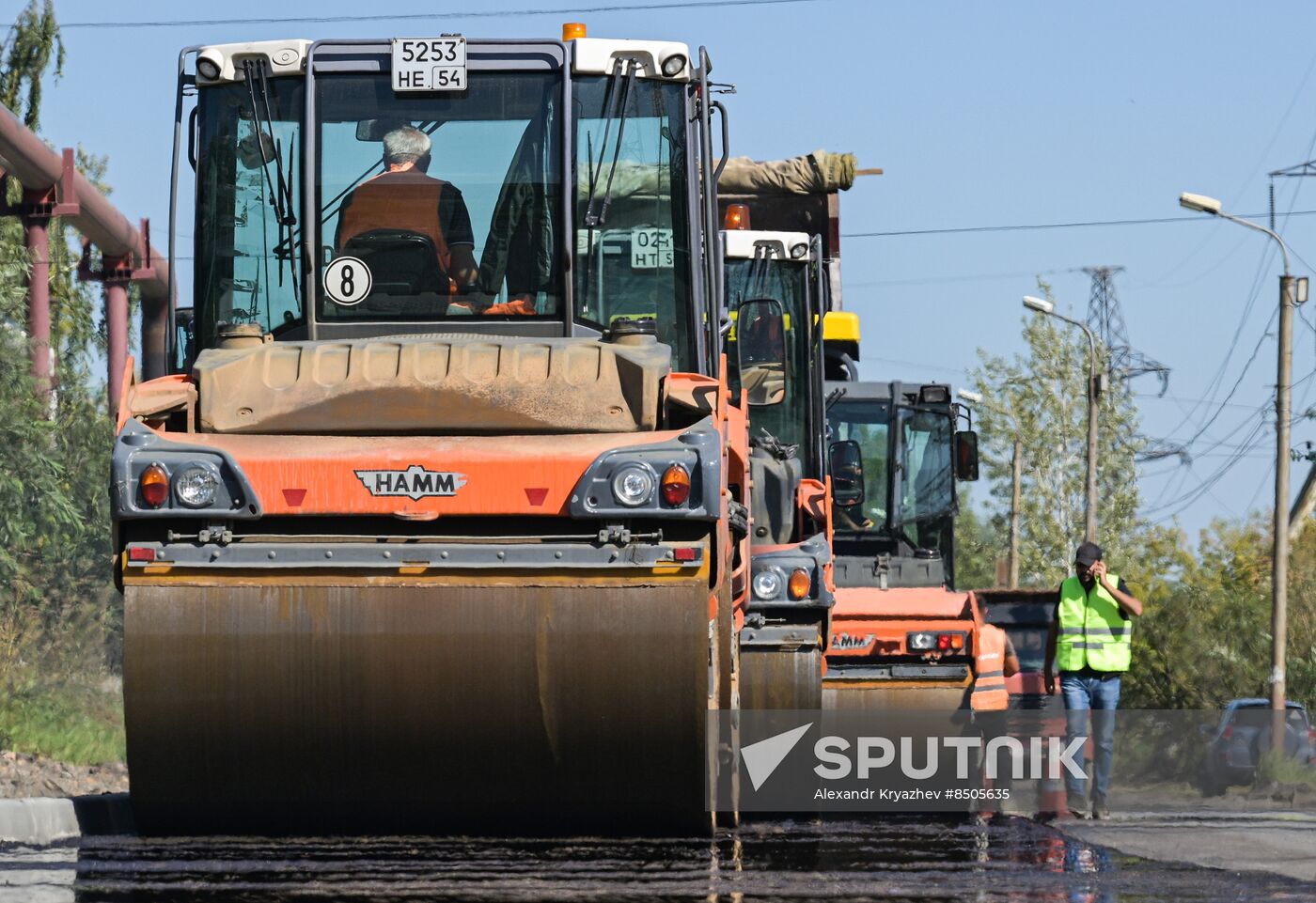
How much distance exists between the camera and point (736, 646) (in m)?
9.80

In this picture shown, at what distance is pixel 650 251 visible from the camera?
31.6ft

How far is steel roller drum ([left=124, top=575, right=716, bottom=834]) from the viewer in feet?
25.4

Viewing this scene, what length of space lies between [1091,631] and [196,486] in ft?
21.2

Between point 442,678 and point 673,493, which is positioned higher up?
point 673,493

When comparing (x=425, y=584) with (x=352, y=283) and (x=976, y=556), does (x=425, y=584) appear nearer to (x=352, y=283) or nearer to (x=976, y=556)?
(x=352, y=283)

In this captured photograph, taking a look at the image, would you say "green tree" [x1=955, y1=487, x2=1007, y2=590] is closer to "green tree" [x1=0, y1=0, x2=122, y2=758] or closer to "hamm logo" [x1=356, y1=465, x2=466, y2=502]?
"green tree" [x1=0, y1=0, x2=122, y2=758]

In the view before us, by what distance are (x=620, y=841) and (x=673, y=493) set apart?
1.33m

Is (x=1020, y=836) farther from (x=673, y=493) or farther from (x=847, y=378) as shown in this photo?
(x=847, y=378)

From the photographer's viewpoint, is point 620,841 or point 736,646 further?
point 736,646

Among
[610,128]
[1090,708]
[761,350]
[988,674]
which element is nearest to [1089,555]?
[1090,708]

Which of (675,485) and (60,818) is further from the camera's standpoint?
(60,818)

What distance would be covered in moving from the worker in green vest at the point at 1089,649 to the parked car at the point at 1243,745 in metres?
9.27

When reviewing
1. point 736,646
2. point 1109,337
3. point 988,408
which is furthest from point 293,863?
point 1109,337

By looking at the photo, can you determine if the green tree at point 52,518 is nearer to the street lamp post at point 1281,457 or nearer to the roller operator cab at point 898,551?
the roller operator cab at point 898,551
